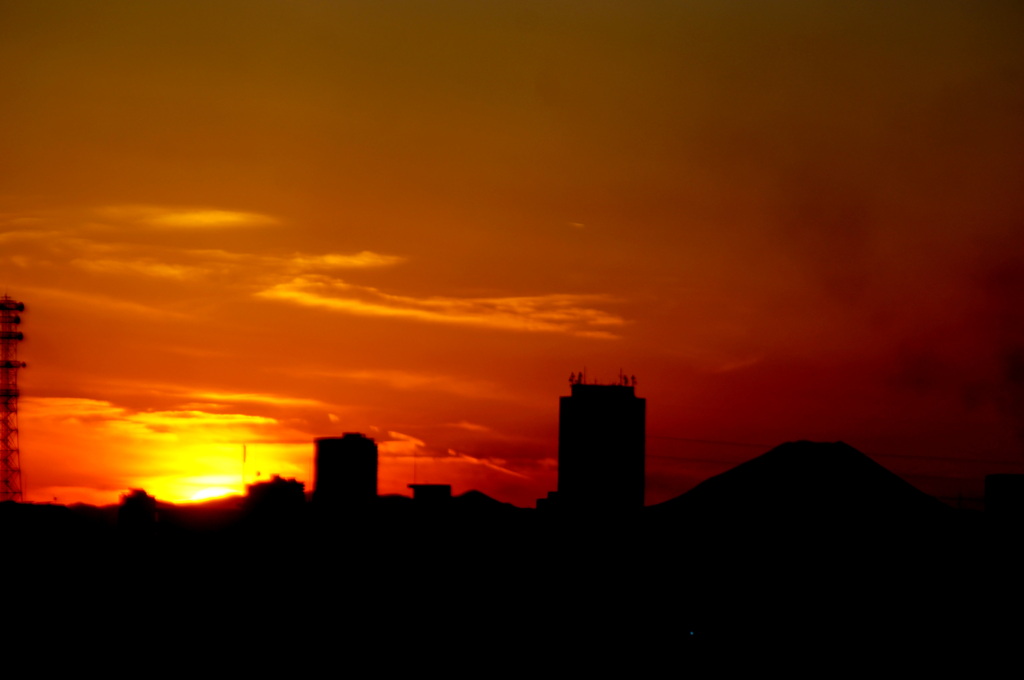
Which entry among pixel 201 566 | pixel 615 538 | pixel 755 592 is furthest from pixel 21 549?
pixel 755 592

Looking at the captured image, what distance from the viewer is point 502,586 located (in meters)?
55.9

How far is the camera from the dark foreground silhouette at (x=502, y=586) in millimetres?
47938

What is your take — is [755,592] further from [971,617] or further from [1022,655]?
[1022,655]

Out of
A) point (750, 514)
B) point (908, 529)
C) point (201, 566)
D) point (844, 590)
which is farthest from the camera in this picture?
point (750, 514)

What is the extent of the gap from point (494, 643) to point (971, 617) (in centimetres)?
2517

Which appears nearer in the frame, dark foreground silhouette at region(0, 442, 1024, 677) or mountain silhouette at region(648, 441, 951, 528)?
dark foreground silhouette at region(0, 442, 1024, 677)

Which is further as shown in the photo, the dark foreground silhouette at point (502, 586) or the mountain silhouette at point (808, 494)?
the mountain silhouette at point (808, 494)

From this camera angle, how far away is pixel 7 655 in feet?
141

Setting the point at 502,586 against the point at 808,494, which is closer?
the point at 502,586

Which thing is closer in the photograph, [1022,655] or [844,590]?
[1022,655]

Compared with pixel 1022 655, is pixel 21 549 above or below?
above

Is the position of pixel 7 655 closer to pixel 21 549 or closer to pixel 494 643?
pixel 21 549

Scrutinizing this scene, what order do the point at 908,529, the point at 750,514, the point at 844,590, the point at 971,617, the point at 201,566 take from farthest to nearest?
the point at 750,514 → the point at 908,529 → the point at 844,590 → the point at 971,617 → the point at 201,566

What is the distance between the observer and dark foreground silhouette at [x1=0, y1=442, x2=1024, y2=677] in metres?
47.9
